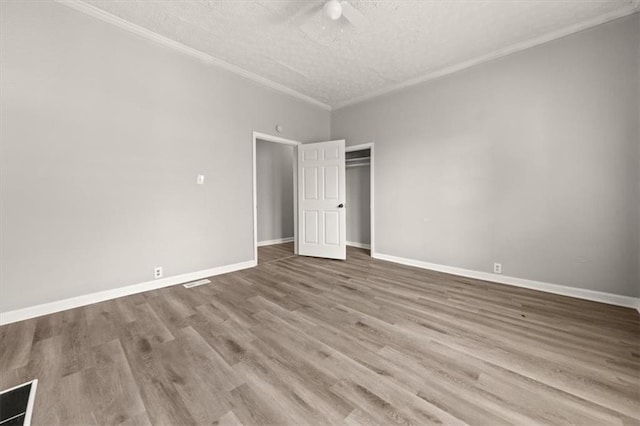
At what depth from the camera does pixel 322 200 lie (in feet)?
14.7

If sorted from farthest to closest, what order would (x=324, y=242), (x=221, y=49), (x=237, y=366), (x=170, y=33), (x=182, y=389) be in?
1. (x=324, y=242)
2. (x=221, y=49)
3. (x=170, y=33)
4. (x=237, y=366)
5. (x=182, y=389)

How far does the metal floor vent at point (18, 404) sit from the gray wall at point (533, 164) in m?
4.13

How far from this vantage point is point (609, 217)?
250 centimetres

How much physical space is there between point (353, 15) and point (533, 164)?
2713mm

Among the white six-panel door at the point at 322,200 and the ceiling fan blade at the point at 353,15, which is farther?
the white six-panel door at the point at 322,200

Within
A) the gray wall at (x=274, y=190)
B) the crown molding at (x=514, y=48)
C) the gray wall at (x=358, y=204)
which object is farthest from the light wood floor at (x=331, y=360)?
the gray wall at (x=274, y=190)

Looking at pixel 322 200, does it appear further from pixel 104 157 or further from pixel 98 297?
pixel 98 297

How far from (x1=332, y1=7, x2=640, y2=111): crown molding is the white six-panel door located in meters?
1.28

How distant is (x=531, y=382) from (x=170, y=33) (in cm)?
458

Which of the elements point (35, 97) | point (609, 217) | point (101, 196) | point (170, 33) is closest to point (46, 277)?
point (101, 196)

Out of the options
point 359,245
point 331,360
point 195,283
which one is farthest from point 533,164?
point 195,283

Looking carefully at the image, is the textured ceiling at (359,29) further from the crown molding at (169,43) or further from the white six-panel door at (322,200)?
the white six-panel door at (322,200)

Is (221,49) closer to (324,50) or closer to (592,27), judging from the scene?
(324,50)

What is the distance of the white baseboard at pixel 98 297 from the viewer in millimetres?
2143
